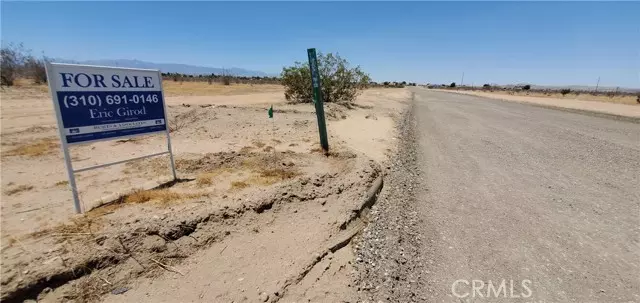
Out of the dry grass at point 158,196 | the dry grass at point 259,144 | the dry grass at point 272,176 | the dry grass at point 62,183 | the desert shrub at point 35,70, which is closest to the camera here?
the dry grass at point 158,196

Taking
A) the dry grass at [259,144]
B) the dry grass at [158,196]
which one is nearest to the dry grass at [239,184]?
the dry grass at [158,196]

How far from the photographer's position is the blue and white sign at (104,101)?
164 inches

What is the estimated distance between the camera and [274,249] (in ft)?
12.0

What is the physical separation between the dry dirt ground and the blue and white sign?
3.29ft

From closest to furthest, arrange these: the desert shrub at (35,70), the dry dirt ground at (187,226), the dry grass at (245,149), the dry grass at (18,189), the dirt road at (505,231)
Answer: the dry dirt ground at (187,226), the dirt road at (505,231), the dry grass at (18,189), the dry grass at (245,149), the desert shrub at (35,70)

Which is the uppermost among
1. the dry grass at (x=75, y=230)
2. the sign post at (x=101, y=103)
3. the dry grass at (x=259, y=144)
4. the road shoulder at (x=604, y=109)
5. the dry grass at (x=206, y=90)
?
the dry grass at (x=206, y=90)

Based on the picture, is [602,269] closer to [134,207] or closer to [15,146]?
[134,207]

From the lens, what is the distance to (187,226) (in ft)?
12.1

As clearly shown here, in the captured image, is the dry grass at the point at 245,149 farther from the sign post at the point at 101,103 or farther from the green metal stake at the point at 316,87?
the sign post at the point at 101,103

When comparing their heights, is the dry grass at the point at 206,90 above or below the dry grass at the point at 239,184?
above

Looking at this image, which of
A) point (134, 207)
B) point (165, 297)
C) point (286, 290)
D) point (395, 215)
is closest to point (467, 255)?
point (395, 215)

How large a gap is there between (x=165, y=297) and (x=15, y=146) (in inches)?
346

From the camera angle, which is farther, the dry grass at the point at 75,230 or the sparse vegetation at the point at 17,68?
the sparse vegetation at the point at 17,68

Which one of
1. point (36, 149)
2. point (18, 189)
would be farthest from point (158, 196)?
Result: point (36, 149)
